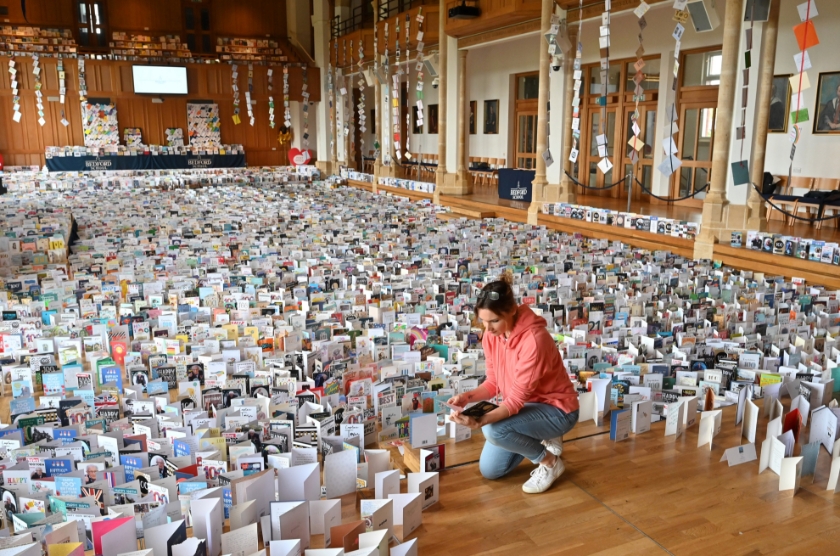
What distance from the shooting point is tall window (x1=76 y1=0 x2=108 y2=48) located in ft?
80.7

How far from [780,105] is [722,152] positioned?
9.34 feet

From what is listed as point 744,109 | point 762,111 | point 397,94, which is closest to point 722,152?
point 744,109

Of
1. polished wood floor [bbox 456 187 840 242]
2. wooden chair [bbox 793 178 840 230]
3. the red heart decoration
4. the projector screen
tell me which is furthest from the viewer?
the red heart decoration

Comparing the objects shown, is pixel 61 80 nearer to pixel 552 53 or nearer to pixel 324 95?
pixel 324 95

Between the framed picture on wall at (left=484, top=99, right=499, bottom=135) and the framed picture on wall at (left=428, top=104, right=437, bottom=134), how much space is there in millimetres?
3325

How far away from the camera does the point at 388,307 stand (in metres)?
6.48

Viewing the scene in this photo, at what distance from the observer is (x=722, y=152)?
9641 millimetres

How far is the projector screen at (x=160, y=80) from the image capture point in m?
23.5

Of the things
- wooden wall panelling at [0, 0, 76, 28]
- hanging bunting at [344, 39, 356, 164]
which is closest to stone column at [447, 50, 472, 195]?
hanging bunting at [344, 39, 356, 164]

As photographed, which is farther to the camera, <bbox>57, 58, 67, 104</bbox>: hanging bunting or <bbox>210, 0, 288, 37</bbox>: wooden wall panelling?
<bbox>210, 0, 288, 37</bbox>: wooden wall panelling

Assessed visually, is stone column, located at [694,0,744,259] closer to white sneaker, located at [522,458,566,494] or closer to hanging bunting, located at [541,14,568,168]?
hanging bunting, located at [541,14,568,168]

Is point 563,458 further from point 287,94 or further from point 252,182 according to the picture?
point 287,94

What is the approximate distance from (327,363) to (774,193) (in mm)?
9356

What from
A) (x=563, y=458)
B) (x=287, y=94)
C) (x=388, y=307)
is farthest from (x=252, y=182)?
(x=563, y=458)
